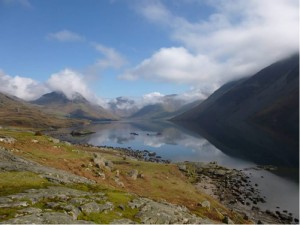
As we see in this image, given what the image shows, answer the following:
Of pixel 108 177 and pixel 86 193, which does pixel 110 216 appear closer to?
pixel 86 193

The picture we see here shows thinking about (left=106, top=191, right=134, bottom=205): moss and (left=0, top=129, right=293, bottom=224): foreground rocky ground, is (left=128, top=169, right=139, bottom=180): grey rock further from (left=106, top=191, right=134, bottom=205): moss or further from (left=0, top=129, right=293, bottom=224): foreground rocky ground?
(left=106, top=191, right=134, bottom=205): moss

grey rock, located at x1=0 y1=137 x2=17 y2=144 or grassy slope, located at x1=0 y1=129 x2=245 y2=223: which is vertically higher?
grey rock, located at x1=0 y1=137 x2=17 y2=144

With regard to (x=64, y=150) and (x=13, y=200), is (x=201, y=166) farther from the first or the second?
(x=13, y=200)

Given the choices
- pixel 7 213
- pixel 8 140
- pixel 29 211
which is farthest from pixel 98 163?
pixel 7 213

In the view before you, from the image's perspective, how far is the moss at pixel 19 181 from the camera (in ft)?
103

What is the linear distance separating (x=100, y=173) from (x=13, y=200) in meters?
32.4

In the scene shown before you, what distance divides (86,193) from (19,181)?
7296mm

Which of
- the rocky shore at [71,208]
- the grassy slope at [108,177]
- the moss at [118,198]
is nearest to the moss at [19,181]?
the rocky shore at [71,208]

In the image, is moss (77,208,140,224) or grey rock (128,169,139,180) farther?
grey rock (128,169,139,180)

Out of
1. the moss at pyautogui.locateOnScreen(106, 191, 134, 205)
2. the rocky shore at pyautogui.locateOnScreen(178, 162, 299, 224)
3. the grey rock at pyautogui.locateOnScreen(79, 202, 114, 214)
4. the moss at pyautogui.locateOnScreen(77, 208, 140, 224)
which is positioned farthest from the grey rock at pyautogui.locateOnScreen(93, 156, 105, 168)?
the grey rock at pyautogui.locateOnScreen(79, 202, 114, 214)

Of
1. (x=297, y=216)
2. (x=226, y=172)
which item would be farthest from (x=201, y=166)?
(x=297, y=216)

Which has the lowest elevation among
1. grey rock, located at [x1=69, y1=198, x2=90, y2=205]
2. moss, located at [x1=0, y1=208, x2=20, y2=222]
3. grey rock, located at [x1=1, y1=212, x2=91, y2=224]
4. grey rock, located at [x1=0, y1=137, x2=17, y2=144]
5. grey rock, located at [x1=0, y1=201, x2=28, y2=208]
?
grey rock, located at [x1=1, y1=212, x2=91, y2=224]

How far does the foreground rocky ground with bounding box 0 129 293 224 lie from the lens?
2667 cm

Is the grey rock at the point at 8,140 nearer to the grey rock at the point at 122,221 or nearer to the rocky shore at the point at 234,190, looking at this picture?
the grey rock at the point at 122,221
